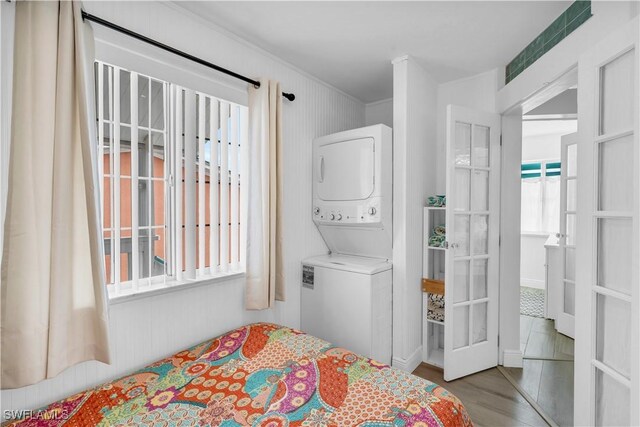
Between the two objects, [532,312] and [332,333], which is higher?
[332,333]

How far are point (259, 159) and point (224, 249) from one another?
706 mm

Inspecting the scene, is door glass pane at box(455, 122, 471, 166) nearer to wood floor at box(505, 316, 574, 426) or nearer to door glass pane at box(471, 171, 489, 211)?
door glass pane at box(471, 171, 489, 211)

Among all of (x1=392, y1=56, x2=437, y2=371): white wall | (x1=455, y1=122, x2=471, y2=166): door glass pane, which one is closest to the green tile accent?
(x1=455, y1=122, x2=471, y2=166): door glass pane

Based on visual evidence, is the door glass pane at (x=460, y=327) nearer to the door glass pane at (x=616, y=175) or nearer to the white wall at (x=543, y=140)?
the door glass pane at (x=616, y=175)

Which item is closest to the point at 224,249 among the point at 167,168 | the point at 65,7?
the point at 167,168

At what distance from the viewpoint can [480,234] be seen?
260 cm

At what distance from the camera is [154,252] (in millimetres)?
1914

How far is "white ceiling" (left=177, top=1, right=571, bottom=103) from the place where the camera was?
74.0 inches

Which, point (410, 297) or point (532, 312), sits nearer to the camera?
point (410, 297)

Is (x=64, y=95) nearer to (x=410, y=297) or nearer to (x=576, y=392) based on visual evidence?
(x=410, y=297)

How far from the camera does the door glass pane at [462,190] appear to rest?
8.09ft

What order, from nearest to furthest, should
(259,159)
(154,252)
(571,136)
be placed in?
(154,252)
(259,159)
(571,136)

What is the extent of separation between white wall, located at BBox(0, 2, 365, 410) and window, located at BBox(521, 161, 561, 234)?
4081 mm

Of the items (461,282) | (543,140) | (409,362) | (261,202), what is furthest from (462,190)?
(543,140)
